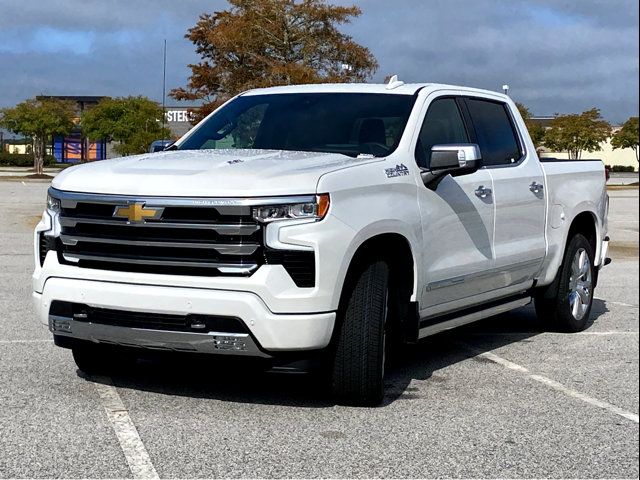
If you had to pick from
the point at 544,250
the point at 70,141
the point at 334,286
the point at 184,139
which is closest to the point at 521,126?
the point at 544,250

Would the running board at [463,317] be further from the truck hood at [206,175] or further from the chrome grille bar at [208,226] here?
the chrome grille bar at [208,226]

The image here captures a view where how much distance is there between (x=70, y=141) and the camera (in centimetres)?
8362

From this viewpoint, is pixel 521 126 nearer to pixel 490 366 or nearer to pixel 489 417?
pixel 490 366

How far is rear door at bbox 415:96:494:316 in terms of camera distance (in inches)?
227

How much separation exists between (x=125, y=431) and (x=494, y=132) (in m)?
3.62

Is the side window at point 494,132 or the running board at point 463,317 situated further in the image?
the side window at point 494,132

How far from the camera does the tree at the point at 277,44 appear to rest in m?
33.6

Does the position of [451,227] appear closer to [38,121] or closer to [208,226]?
[208,226]

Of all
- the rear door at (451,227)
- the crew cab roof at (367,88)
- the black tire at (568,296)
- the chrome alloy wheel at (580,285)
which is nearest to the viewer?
the rear door at (451,227)

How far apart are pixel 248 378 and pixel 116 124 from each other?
177 ft

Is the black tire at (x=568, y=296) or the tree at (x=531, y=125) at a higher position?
the tree at (x=531, y=125)

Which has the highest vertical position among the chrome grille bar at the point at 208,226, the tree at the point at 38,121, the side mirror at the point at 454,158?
the tree at the point at 38,121

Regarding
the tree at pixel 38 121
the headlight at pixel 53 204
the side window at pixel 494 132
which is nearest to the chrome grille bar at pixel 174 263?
the headlight at pixel 53 204

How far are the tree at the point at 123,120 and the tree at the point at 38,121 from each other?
1.47 metres
